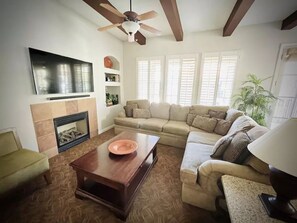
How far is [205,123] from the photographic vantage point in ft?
9.22

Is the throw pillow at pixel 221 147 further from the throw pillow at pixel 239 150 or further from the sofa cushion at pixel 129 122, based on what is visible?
the sofa cushion at pixel 129 122

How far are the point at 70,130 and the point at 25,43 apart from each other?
1899 mm

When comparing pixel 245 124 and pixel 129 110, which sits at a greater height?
pixel 245 124

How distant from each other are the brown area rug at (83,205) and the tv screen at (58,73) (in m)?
1.52

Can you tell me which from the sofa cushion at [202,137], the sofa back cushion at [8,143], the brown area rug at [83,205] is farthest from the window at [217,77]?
the sofa back cushion at [8,143]

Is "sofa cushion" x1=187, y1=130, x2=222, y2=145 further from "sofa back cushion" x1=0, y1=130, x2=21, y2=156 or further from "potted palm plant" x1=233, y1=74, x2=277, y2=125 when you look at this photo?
"sofa back cushion" x1=0, y1=130, x2=21, y2=156

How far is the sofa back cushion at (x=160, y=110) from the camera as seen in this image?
3.61 m

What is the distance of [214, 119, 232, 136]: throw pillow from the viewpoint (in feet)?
8.28

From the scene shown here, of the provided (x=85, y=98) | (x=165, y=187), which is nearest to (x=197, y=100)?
(x=165, y=187)

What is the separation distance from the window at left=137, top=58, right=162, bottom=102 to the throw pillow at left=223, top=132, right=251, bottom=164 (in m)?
2.98

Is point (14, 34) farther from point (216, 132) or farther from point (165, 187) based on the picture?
point (216, 132)

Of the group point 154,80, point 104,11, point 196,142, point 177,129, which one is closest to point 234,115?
point 196,142

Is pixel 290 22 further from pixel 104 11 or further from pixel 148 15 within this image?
pixel 104 11

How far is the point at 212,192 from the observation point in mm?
1412
